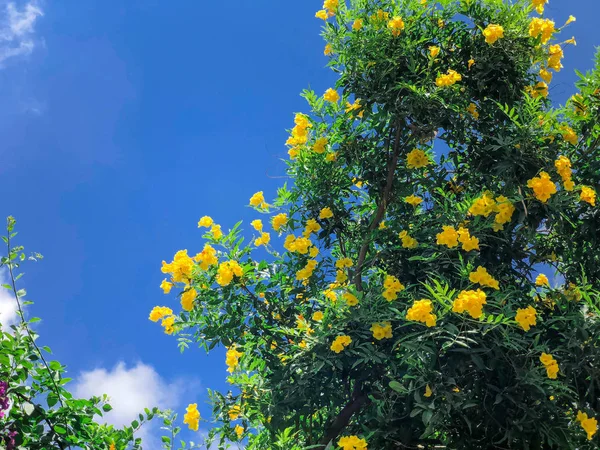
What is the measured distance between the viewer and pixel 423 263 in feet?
10.9

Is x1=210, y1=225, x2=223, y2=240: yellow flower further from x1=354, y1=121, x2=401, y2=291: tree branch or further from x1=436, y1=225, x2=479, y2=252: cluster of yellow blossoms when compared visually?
x1=436, y1=225, x2=479, y2=252: cluster of yellow blossoms

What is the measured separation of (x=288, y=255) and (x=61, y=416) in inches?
70.4

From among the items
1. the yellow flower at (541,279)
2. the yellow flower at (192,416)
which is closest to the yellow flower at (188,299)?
the yellow flower at (192,416)

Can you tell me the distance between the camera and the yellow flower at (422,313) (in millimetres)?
2496

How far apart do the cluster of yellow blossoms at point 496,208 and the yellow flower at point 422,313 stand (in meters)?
0.73

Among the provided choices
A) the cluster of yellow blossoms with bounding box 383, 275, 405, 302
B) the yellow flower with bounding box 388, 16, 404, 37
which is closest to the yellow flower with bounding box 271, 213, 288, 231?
the cluster of yellow blossoms with bounding box 383, 275, 405, 302

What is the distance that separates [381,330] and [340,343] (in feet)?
0.73

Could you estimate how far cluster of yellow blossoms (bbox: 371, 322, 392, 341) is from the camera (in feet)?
9.50

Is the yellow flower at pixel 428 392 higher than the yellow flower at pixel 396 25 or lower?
lower

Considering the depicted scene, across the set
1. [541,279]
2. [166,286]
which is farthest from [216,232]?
[541,279]

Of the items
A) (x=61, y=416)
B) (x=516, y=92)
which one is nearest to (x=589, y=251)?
(x=516, y=92)

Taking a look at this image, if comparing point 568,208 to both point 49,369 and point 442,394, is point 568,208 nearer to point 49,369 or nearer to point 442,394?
point 442,394

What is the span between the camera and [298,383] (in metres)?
2.92

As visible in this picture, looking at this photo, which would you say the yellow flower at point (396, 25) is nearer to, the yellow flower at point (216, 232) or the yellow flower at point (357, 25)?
the yellow flower at point (357, 25)
